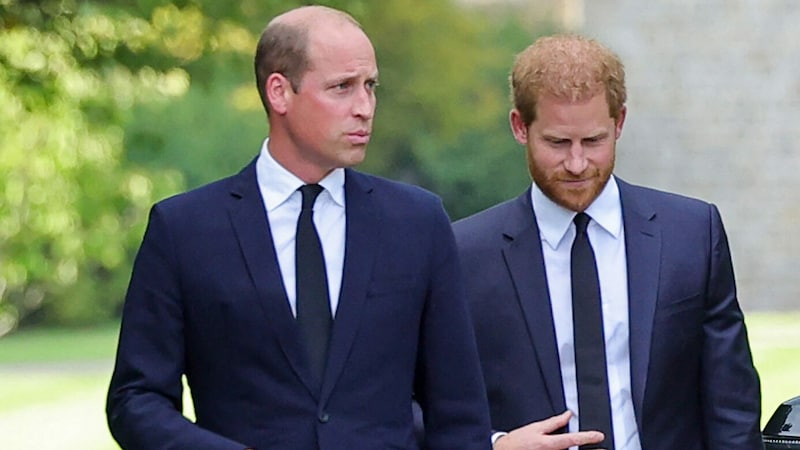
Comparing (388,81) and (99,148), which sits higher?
(388,81)

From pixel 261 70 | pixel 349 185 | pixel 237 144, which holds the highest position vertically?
pixel 237 144

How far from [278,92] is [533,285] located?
82 cm

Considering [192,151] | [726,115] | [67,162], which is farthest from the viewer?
[192,151]

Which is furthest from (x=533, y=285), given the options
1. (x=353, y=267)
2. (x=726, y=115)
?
(x=726, y=115)

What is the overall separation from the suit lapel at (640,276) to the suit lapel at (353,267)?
69 centimetres

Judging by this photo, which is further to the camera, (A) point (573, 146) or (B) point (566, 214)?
(B) point (566, 214)

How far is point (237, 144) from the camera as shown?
120 feet

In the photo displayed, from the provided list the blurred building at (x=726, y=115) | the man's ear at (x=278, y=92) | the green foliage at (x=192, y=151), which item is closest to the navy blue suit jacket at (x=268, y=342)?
the man's ear at (x=278, y=92)

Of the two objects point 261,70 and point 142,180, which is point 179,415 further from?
point 142,180

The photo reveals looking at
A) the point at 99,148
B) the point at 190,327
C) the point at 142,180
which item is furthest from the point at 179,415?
the point at 142,180

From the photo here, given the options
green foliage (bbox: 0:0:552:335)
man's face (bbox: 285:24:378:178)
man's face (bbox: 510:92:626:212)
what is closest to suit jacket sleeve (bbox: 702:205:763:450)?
man's face (bbox: 510:92:626:212)

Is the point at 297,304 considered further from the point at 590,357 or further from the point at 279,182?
the point at 590,357

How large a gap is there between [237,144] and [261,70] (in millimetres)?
32758

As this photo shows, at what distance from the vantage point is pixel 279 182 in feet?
13.0
